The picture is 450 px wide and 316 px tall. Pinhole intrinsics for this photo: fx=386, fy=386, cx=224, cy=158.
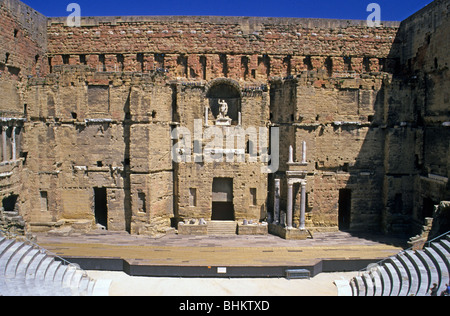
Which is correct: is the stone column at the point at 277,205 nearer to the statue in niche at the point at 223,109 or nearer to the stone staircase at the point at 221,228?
the stone staircase at the point at 221,228

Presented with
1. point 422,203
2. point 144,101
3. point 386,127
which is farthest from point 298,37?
point 422,203

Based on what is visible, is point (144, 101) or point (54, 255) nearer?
point (54, 255)

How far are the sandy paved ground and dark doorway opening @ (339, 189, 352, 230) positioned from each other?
6.11 m

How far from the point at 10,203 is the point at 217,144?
1094 centimetres

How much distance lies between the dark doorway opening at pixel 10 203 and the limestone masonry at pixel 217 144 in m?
0.05

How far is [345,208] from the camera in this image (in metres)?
22.6

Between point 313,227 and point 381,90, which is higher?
point 381,90

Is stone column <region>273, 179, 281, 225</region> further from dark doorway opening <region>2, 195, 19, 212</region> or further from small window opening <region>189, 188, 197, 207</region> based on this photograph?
dark doorway opening <region>2, 195, 19, 212</region>

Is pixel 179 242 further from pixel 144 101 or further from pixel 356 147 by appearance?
pixel 356 147

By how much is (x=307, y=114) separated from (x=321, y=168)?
2990mm

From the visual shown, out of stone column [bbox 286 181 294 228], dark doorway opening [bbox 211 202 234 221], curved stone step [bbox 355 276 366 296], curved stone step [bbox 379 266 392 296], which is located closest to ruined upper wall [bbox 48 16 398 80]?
stone column [bbox 286 181 294 228]

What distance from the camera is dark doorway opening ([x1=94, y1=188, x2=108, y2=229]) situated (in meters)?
21.6

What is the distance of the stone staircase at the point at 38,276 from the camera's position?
12406 mm

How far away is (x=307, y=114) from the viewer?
790 inches
